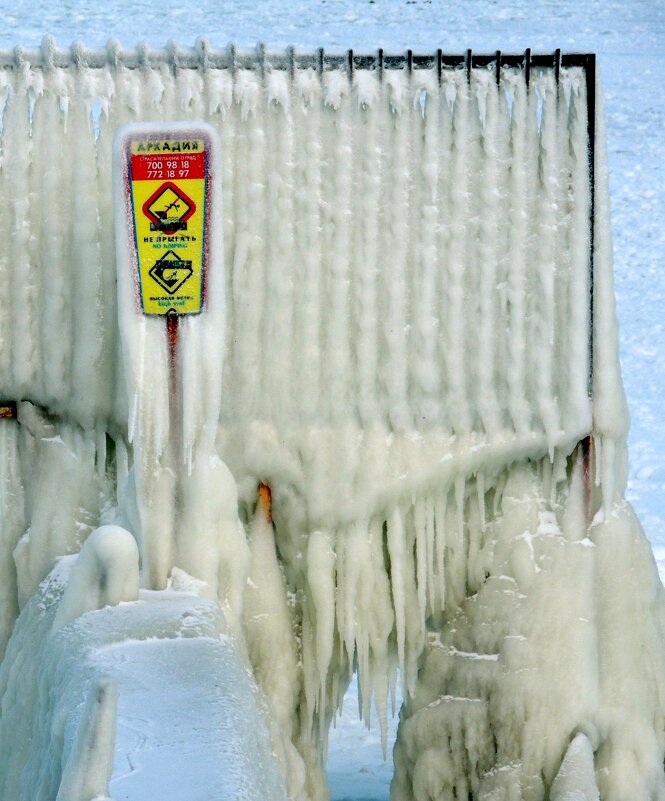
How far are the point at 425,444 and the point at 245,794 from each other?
1565 millimetres

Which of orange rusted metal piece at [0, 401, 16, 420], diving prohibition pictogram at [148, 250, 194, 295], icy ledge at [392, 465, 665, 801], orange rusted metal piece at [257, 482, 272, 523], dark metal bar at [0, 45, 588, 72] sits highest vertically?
dark metal bar at [0, 45, 588, 72]

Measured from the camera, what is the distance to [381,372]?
3635 millimetres

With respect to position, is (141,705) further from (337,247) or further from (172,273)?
(337,247)

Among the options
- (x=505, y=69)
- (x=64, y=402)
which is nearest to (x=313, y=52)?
(x=505, y=69)

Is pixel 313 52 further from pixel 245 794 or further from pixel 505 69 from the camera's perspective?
pixel 245 794

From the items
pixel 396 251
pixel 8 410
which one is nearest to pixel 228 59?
pixel 396 251

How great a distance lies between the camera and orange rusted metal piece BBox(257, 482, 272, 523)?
365 cm

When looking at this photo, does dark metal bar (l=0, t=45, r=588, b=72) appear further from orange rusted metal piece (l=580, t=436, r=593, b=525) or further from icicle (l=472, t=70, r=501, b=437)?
orange rusted metal piece (l=580, t=436, r=593, b=525)

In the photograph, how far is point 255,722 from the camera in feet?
8.53

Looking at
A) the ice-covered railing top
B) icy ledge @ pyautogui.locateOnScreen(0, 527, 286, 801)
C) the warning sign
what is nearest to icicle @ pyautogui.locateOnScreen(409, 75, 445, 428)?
the ice-covered railing top

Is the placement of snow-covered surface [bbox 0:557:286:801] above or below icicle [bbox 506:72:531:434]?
below

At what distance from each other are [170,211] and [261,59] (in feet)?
2.10

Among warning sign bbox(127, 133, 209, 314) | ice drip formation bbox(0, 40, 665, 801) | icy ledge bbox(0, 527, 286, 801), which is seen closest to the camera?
icy ledge bbox(0, 527, 286, 801)

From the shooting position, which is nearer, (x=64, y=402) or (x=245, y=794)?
(x=245, y=794)
